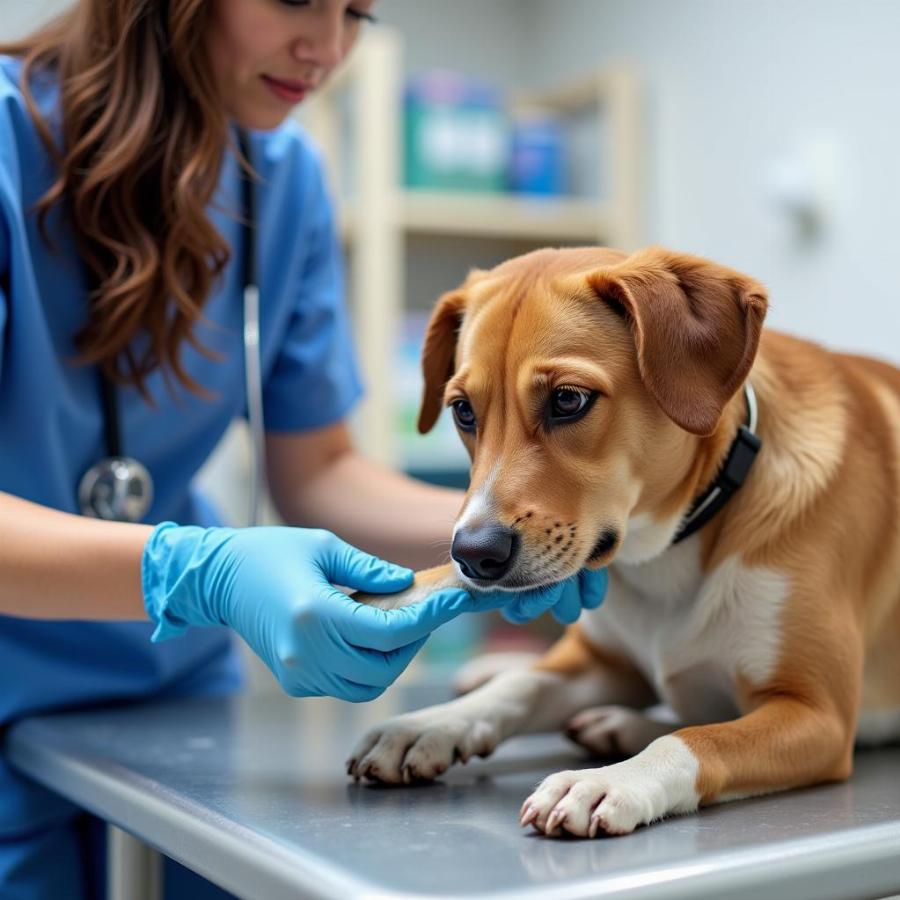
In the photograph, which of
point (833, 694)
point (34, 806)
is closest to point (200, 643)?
point (34, 806)

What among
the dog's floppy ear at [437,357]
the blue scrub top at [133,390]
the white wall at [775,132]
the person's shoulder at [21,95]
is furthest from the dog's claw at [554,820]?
the white wall at [775,132]


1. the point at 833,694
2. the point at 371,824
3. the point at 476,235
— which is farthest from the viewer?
the point at 476,235

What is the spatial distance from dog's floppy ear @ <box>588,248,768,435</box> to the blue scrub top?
52cm

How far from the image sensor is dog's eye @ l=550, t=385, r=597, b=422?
3.25ft

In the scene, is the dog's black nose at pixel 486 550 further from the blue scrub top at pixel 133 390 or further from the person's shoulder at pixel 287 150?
the person's shoulder at pixel 287 150

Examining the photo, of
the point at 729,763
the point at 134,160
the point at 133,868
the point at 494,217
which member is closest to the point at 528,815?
the point at 729,763

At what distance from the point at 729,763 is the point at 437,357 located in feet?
1.67

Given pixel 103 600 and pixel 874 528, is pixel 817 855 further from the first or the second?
pixel 103 600

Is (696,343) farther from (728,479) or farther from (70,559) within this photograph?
(70,559)

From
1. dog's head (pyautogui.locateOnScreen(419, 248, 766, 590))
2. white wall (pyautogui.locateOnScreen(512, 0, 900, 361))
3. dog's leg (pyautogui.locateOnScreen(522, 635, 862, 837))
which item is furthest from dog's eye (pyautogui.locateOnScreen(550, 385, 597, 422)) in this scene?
white wall (pyautogui.locateOnScreen(512, 0, 900, 361))

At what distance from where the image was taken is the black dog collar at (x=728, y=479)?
3.45 ft

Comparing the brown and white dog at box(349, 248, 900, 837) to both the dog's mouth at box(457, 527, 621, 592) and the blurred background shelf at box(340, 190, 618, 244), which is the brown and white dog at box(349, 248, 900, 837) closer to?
the dog's mouth at box(457, 527, 621, 592)

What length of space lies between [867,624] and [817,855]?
0.38m

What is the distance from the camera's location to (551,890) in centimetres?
67
